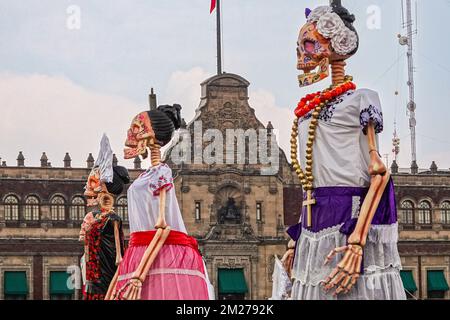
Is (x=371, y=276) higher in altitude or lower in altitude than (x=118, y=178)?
lower

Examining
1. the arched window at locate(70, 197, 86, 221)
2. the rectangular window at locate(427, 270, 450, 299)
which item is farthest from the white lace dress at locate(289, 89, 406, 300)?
the rectangular window at locate(427, 270, 450, 299)

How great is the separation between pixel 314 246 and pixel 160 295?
277 centimetres

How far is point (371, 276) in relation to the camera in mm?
11555

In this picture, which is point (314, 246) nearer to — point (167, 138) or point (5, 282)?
point (167, 138)

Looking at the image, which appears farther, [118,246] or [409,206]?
[409,206]

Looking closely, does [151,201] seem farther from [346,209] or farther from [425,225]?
[425,225]

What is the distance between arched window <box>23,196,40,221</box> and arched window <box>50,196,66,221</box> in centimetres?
66

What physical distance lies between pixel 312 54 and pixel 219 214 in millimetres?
52371

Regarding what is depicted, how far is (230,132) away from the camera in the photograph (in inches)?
2522

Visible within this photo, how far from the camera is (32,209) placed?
2452 inches

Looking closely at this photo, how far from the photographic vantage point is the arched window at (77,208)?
62.9 m

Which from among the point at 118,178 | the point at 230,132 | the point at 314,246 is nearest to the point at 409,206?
the point at 230,132
